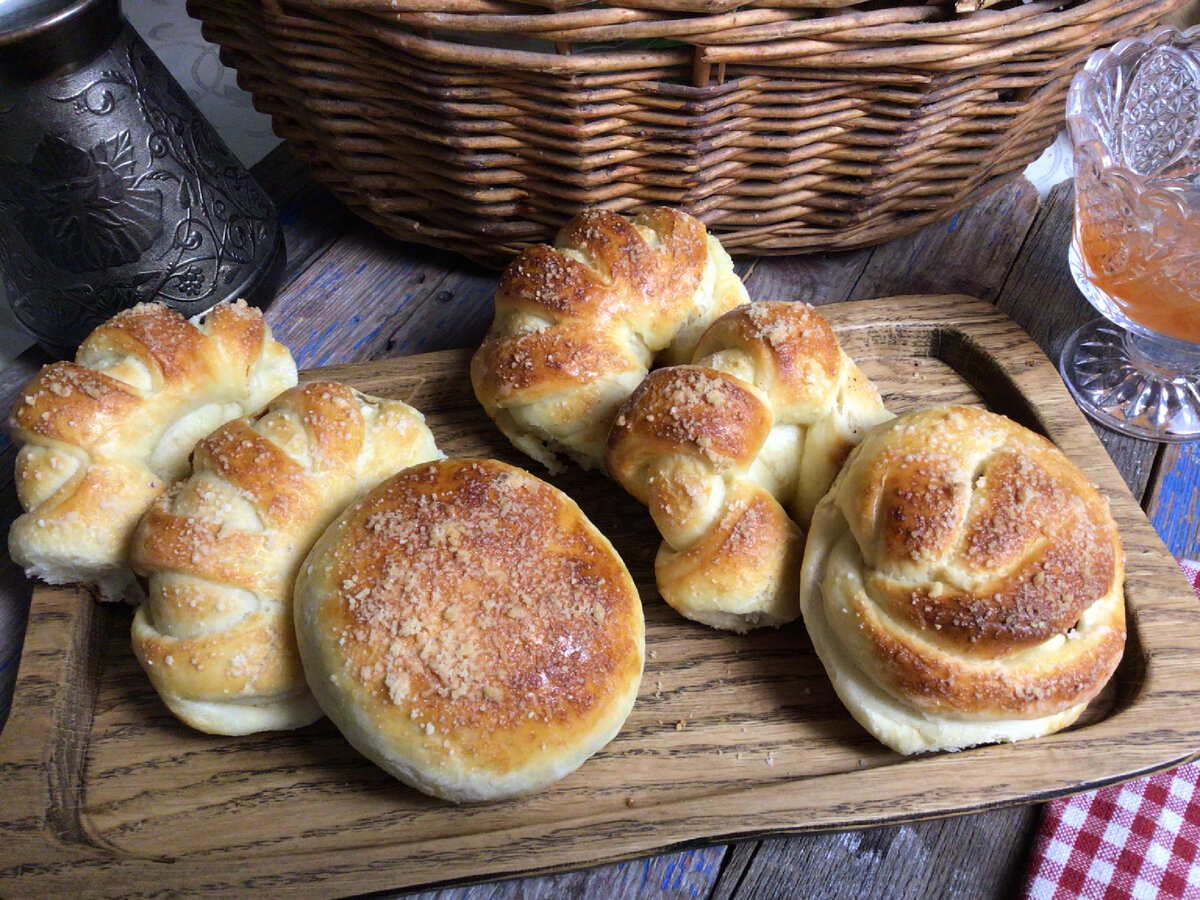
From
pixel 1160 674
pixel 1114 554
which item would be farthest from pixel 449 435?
pixel 1160 674

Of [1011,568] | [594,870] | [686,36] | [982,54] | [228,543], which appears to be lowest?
[594,870]

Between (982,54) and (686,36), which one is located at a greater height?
(686,36)

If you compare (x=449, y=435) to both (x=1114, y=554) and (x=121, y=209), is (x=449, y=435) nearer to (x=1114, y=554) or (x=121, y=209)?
(x=121, y=209)

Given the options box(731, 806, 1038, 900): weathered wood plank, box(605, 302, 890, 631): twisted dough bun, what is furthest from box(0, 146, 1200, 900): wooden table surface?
box(605, 302, 890, 631): twisted dough bun

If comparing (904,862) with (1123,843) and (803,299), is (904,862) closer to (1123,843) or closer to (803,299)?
(1123,843)

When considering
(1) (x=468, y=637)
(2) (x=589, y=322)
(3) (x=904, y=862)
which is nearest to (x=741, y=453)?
(2) (x=589, y=322)

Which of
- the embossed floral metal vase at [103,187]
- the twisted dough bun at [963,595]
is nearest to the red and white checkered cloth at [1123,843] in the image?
→ the twisted dough bun at [963,595]

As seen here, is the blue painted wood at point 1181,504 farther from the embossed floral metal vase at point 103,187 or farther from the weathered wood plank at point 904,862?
the embossed floral metal vase at point 103,187

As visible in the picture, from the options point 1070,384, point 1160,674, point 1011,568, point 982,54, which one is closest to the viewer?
point 1011,568
